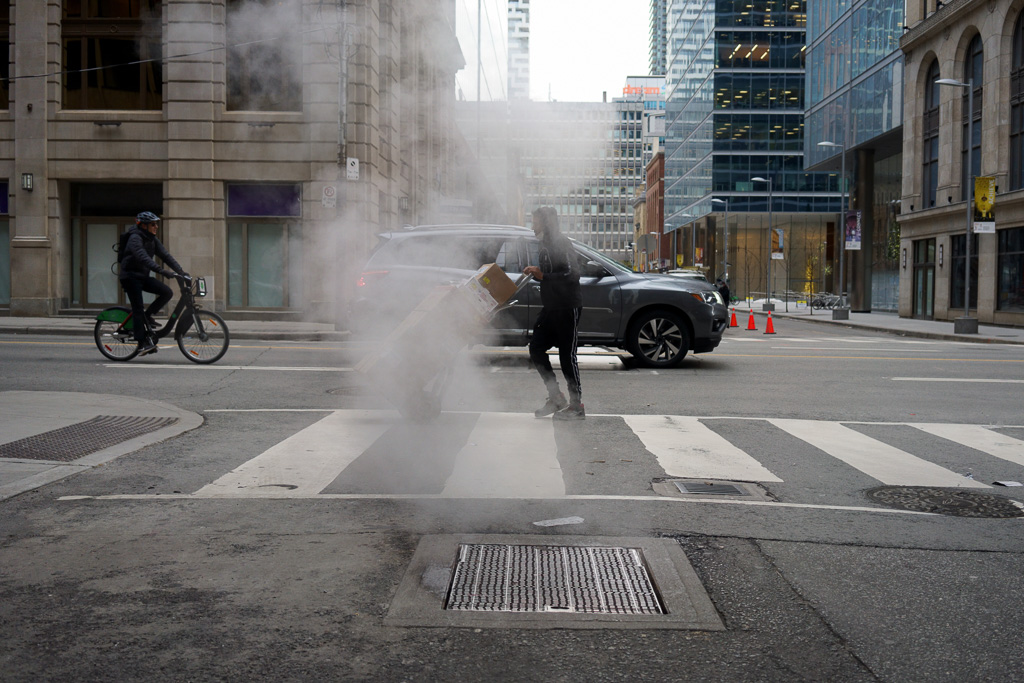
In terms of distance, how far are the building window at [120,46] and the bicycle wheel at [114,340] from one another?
307 centimetres

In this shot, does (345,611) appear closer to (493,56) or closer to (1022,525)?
(1022,525)

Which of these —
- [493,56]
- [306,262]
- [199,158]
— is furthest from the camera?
[199,158]

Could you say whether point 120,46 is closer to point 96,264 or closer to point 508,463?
Answer: point 508,463

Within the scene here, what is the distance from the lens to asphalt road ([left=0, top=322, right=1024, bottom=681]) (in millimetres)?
3152

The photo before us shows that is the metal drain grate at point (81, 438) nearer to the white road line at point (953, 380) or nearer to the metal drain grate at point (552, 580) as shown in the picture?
the metal drain grate at point (552, 580)

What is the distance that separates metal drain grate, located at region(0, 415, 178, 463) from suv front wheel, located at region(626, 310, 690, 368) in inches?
276

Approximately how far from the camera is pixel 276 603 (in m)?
3.60

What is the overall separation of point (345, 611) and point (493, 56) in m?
6.53

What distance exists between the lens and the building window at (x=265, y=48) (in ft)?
22.7

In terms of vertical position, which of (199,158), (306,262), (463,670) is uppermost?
(199,158)

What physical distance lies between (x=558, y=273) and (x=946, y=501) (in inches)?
155

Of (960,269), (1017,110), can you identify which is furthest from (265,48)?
(960,269)

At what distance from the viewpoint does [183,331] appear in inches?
498

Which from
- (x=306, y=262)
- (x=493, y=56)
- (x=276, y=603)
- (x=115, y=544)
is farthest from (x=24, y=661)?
(x=306, y=262)
